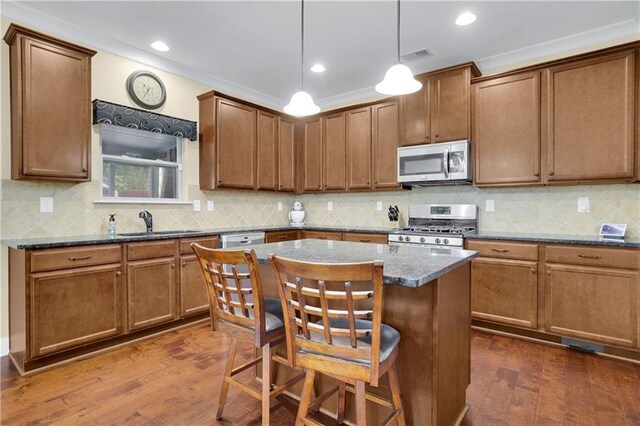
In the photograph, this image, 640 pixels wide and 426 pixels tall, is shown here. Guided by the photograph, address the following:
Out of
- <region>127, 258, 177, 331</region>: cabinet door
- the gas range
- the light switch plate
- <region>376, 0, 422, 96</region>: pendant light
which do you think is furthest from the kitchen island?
the light switch plate

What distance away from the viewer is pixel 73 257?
2.59 metres

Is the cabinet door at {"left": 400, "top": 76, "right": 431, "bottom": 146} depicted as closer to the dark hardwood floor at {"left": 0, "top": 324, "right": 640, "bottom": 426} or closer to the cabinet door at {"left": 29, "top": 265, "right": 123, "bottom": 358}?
the dark hardwood floor at {"left": 0, "top": 324, "right": 640, "bottom": 426}

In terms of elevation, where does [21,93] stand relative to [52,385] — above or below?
above

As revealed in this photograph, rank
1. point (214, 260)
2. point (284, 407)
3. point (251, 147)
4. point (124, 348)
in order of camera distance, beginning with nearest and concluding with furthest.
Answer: point (214, 260) → point (284, 407) → point (124, 348) → point (251, 147)

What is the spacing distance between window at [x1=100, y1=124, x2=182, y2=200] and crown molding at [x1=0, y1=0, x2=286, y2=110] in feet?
2.44

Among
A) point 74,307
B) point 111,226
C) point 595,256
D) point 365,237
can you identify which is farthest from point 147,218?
point 595,256

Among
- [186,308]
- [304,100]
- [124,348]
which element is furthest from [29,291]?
[304,100]

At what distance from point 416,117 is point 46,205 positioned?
3.74m

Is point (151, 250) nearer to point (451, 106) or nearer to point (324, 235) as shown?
point (324, 235)

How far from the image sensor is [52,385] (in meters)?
2.27

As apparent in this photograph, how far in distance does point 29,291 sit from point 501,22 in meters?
4.31

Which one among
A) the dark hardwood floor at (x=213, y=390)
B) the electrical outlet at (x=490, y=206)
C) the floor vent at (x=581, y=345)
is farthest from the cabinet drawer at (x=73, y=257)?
the floor vent at (x=581, y=345)

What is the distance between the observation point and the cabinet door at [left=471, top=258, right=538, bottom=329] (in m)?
3.01

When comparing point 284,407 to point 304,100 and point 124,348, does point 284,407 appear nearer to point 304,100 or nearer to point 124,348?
point 124,348
